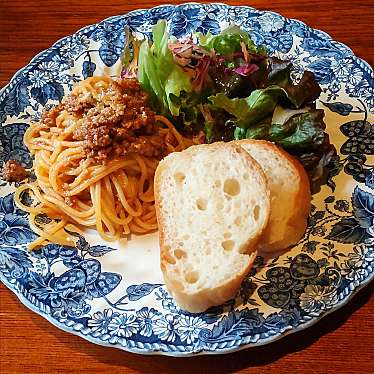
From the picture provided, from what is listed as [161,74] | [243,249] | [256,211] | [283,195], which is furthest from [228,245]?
[161,74]

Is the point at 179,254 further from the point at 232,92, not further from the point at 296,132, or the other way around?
the point at 232,92

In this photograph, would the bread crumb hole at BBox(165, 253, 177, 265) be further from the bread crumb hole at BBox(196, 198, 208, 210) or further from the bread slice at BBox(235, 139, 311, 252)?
the bread slice at BBox(235, 139, 311, 252)

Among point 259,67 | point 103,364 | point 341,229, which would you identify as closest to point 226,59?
point 259,67

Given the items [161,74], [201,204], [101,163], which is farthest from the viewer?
[161,74]

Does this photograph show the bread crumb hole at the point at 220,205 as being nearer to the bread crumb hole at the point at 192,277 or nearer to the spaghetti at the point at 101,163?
the bread crumb hole at the point at 192,277

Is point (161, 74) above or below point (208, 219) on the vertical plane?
above

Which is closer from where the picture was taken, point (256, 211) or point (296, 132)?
point (256, 211)
